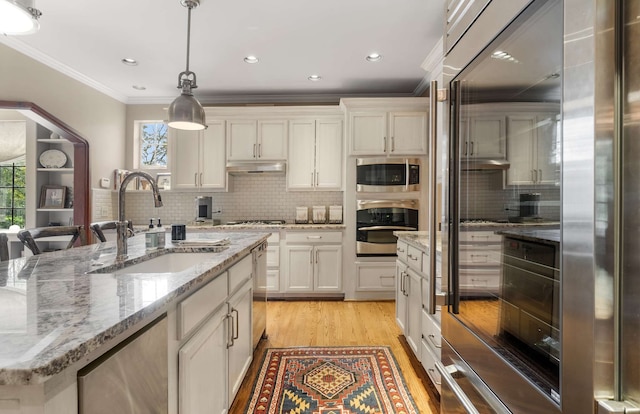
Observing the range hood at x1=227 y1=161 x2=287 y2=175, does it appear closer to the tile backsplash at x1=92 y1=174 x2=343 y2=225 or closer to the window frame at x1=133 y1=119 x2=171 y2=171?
the tile backsplash at x1=92 y1=174 x2=343 y2=225

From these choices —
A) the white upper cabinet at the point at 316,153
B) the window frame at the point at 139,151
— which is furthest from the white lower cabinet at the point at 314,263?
the window frame at the point at 139,151

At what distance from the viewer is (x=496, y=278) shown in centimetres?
83

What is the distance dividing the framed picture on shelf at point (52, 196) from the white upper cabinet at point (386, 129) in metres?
3.73

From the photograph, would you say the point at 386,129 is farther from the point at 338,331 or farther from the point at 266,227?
the point at 338,331

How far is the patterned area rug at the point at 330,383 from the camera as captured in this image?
1977 millimetres

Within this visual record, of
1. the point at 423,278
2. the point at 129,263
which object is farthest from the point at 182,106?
the point at 423,278

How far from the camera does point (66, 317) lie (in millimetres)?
783

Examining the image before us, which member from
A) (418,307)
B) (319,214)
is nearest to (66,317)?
(418,307)

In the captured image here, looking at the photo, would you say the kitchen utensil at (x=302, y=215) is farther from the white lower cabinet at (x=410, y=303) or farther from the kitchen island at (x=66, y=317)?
the kitchen island at (x=66, y=317)

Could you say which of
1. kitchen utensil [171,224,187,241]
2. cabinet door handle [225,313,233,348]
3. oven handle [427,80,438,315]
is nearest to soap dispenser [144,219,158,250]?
kitchen utensil [171,224,187,241]

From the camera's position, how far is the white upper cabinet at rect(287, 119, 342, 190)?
446cm

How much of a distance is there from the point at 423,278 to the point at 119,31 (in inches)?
134

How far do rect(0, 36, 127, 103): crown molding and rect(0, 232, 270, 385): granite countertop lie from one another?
2893 millimetres

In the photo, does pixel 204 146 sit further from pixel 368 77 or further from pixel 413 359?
pixel 413 359
